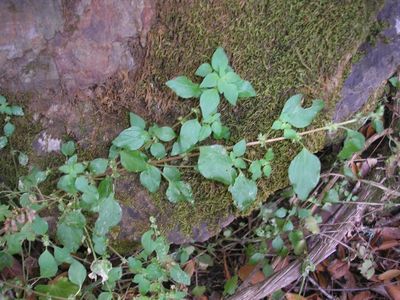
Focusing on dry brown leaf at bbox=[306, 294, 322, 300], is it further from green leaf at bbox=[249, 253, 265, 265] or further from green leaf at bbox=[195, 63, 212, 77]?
green leaf at bbox=[195, 63, 212, 77]

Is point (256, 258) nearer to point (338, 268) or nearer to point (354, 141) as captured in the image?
point (338, 268)

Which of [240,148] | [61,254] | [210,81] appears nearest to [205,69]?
[210,81]

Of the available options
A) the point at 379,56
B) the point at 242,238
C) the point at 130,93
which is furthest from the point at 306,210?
the point at 130,93

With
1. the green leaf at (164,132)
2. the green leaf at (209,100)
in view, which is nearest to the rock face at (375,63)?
the green leaf at (209,100)

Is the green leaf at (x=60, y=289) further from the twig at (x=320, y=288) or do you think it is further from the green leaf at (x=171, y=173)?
the twig at (x=320, y=288)

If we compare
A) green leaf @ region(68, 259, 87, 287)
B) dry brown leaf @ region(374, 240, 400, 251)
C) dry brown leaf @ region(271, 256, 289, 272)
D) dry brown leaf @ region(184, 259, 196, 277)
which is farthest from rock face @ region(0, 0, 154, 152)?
dry brown leaf @ region(374, 240, 400, 251)

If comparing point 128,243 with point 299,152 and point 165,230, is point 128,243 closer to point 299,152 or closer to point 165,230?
point 165,230

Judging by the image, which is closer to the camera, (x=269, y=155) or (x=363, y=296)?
(x=269, y=155)
